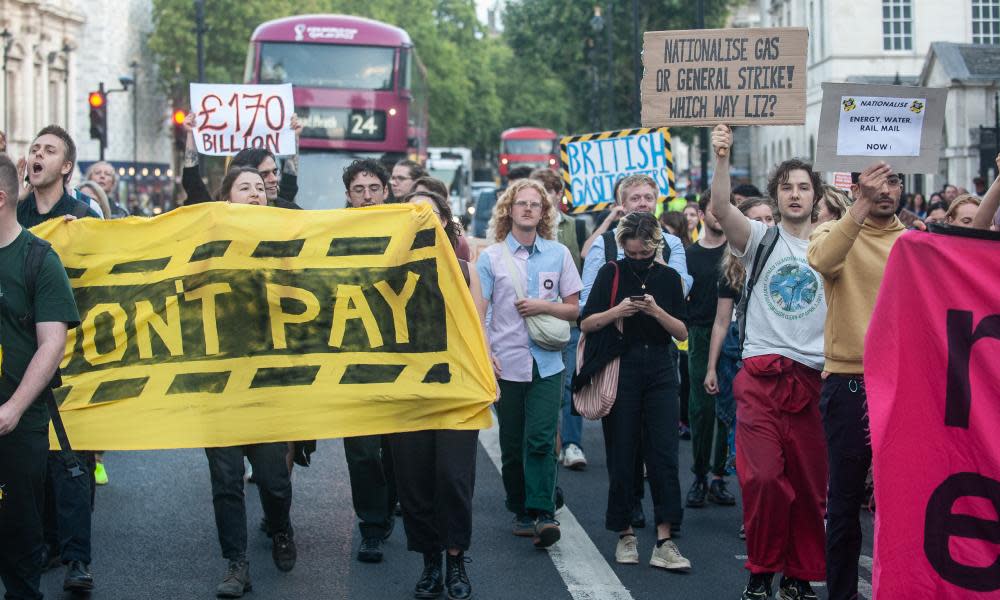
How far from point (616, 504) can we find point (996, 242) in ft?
9.51

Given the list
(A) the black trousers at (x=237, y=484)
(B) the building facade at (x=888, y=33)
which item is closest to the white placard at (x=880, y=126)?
(A) the black trousers at (x=237, y=484)

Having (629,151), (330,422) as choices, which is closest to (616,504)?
(330,422)

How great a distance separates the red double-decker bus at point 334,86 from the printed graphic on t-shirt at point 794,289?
17.6 meters

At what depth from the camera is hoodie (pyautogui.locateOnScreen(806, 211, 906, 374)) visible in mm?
5855

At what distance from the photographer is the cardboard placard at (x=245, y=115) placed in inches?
489

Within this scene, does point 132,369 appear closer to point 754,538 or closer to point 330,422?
point 330,422

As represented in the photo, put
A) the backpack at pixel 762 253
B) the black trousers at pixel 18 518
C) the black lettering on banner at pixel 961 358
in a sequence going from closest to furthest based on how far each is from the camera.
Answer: the black lettering on banner at pixel 961 358 → the black trousers at pixel 18 518 → the backpack at pixel 762 253

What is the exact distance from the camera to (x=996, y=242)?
192 inches

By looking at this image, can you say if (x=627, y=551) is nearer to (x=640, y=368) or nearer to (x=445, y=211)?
(x=640, y=368)

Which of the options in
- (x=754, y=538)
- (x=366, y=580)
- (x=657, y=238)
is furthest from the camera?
(x=657, y=238)

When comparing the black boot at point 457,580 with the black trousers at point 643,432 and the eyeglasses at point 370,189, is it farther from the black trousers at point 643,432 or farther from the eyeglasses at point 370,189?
the eyeglasses at point 370,189

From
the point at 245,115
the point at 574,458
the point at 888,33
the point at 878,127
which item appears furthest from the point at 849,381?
the point at 888,33

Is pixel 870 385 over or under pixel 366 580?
over

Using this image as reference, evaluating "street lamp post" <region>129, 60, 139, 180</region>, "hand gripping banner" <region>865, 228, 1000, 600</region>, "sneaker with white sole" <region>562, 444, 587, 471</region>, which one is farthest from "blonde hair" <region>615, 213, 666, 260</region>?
"street lamp post" <region>129, 60, 139, 180</region>
